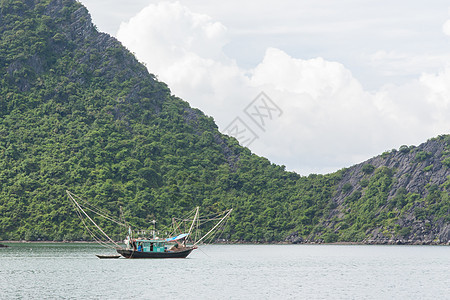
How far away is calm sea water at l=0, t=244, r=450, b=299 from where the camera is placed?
6053cm

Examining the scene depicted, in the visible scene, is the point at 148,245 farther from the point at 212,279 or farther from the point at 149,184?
the point at 149,184

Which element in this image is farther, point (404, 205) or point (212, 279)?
point (404, 205)

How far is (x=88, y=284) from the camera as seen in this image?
65.6 meters

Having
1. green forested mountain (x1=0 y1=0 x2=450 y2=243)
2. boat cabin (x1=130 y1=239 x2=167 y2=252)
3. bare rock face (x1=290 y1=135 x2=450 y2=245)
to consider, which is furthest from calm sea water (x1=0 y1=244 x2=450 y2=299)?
bare rock face (x1=290 y1=135 x2=450 y2=245)

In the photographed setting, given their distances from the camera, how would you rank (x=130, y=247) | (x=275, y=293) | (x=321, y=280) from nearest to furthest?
(x=275, y=293) < (x=321, y=280) < (x=130, y=247)

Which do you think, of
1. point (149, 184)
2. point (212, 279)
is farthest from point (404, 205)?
point (212, 279)

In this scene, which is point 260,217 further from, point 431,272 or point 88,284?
point 88,284

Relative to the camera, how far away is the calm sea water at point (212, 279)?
199ft

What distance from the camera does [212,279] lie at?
240 ft

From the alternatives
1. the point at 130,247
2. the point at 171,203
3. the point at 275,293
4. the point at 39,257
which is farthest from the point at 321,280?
the point at 171,203

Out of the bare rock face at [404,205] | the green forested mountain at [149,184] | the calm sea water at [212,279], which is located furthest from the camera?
the bare rock face at [404,205]

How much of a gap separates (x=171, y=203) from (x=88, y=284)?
110 m

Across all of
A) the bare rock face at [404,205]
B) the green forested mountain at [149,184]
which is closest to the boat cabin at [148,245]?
the green forested mountain at [149,184]

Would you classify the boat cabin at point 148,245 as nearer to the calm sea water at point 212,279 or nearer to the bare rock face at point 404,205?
the calm sea water at point 212,279
